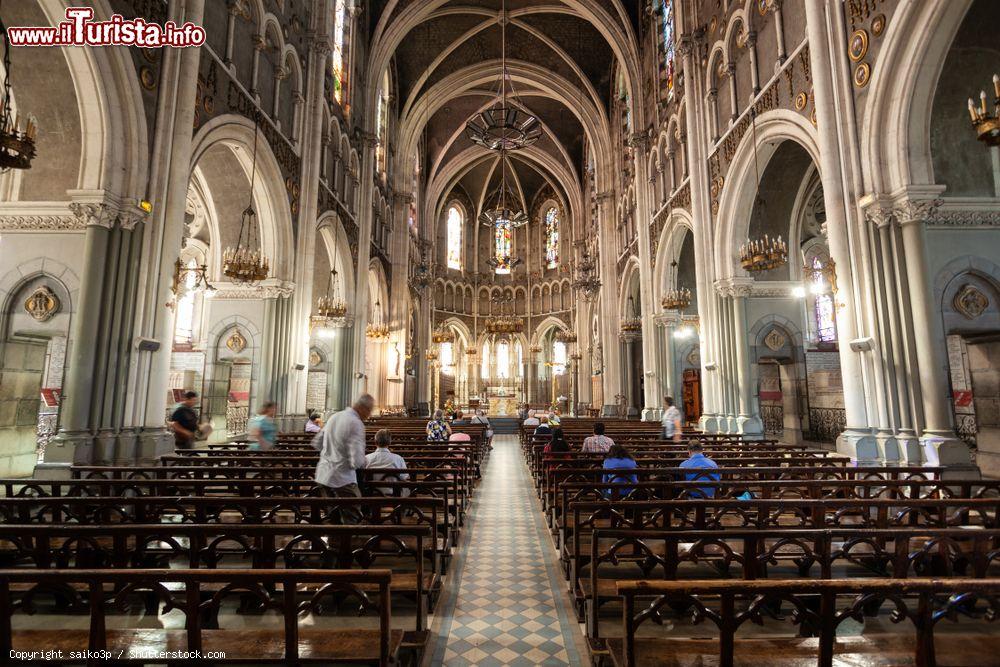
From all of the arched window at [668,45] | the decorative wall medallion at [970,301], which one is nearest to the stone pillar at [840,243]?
the decorative wall medallion at [970,301]

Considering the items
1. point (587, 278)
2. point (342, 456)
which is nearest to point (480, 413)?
point (587, 278)

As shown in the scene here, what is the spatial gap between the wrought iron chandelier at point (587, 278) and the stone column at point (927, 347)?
18.5m

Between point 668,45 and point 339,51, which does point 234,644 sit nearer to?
point 339,51

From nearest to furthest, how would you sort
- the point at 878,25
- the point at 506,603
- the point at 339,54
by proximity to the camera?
the point at 506,603 < the point at 878,25 < the point at 339,54

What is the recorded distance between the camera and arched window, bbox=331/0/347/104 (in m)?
17.8

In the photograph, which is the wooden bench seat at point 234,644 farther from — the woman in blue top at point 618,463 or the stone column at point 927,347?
the stone column at point 927,347

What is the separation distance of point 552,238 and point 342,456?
35.4m

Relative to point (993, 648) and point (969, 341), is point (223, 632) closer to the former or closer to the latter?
point (993, 648)

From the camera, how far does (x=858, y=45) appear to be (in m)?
8.25

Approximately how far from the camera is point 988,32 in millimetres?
8039

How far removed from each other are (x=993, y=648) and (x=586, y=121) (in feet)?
93.1

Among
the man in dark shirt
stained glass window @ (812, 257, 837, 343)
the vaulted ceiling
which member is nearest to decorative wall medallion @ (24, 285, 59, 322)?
the man in dark shirt

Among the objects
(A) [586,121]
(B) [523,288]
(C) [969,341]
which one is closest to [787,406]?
(C) [969,341]

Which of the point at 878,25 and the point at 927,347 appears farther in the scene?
the point at 878,25
